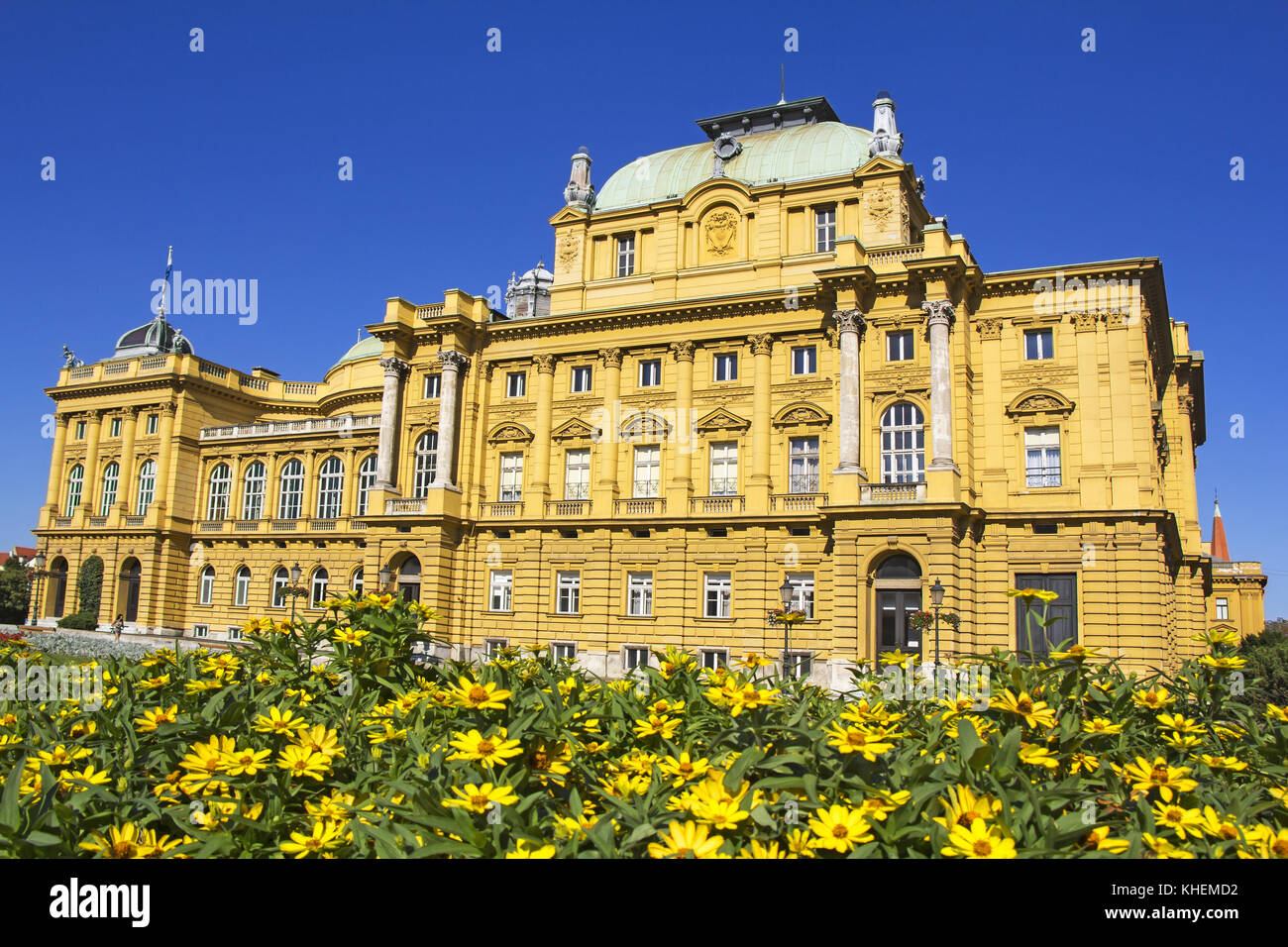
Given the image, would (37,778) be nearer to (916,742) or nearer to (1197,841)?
(916,742)

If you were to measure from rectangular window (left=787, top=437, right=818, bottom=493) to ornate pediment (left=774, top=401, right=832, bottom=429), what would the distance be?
619mm

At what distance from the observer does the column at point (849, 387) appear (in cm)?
3550

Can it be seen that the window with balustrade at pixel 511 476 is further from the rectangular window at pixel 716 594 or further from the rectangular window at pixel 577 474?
the rectangular window at pixel 716 594

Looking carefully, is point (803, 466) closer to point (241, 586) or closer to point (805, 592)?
point (805, 592)

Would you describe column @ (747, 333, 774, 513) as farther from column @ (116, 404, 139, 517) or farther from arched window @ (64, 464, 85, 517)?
arched window @ (64, 464, 85, 517)

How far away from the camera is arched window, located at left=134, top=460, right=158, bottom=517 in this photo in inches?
2285

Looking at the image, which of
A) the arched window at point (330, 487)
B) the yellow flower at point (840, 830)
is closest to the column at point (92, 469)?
the arched window at point (330, 487)

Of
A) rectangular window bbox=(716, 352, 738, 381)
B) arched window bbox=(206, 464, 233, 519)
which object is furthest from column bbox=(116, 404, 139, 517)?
rectangular window bbox=(716, 352, 738, 381)

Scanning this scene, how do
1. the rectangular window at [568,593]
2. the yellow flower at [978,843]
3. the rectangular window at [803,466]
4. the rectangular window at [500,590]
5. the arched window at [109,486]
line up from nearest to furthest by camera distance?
the yellow flower at [978,843], the rectangular window at [803,466], the rectangular window at [568,593], the rectangular window at [500,590], the arched window at [109,486]

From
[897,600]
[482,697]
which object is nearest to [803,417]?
[897,600]

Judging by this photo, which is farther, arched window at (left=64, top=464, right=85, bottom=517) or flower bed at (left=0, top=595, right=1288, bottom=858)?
arched window at (left=64, top=464, right=85, bottom=517)

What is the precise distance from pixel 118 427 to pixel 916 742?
65.4 metres

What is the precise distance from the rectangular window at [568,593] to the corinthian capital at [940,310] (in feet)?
60.0
